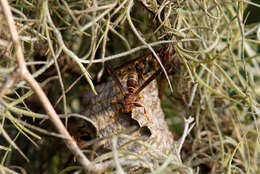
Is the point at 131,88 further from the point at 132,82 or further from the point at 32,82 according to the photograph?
the point at 32,82

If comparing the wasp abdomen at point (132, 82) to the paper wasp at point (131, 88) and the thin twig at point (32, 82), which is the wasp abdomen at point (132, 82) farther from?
the thin twig at point (32, 82)

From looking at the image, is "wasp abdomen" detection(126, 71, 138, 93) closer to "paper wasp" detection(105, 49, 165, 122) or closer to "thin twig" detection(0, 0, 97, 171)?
"paper wasp" detection(105, 49, 165, 122)

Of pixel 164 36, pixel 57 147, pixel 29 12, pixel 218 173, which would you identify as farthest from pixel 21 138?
pixel 218 173

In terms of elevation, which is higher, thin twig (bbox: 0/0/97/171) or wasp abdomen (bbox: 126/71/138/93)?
thin twig (bbox: 0/0/97/171)

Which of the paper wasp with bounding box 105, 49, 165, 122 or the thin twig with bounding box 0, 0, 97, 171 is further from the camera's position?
the paper wasp with bounding box 105, 49, 165, 122

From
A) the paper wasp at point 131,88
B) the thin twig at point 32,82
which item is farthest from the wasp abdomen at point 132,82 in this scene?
the thin twig at point 32,82

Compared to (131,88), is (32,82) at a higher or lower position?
higher

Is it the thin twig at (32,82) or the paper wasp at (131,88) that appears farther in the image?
the paper wasp at (131,88)

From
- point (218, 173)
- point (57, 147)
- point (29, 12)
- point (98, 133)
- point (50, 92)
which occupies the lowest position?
point (218, 173)

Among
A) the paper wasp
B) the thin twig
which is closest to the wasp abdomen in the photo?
the paper wasp

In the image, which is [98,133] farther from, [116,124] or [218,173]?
[218,173]

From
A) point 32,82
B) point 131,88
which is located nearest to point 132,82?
point 131,88
